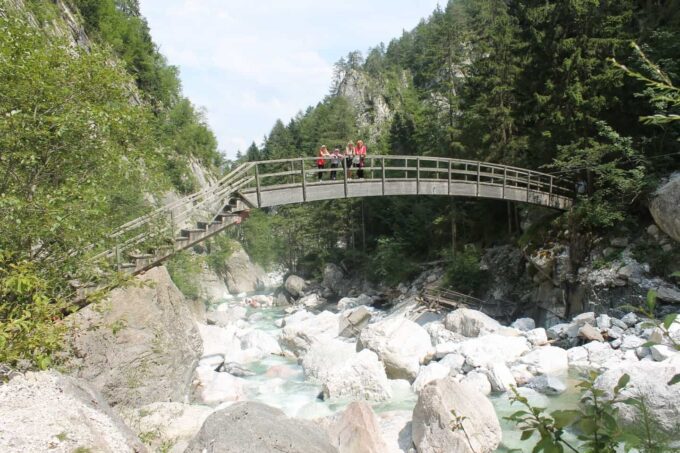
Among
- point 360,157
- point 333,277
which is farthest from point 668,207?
point 333,277

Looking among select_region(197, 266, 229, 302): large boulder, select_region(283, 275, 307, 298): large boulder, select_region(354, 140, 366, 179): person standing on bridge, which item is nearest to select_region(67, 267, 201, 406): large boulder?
select_region(354, 140, 366, 179): person standing on bridge

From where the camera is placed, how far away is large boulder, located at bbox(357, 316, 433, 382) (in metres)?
12.0

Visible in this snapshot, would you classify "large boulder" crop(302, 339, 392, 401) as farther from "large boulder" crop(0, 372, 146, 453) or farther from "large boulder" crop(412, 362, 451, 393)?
"large boulder" crop(0, 372, 146, 453)

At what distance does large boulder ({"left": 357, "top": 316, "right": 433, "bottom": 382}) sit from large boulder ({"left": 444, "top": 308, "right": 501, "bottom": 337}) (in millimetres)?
1335

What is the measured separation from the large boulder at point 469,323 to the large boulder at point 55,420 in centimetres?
1284

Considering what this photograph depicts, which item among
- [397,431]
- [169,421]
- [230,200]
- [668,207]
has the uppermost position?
[230,200]

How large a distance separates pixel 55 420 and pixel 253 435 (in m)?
1.94

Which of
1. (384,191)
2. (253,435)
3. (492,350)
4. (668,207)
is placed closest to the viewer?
(253,435)

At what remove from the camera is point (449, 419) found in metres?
7.36

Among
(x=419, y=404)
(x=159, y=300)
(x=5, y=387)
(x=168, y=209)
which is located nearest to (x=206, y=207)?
(x=168, y=209)

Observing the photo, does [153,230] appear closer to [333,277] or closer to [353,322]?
[353,322]

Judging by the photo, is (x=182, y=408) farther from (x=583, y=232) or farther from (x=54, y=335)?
(x=583, y=232)

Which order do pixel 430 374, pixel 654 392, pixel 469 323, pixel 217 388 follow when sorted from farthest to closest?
pixel 469 323 < pixel 430 374 < pixel 217 388 < pixel 654 392

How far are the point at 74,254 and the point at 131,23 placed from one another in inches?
1364
